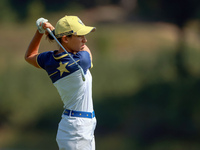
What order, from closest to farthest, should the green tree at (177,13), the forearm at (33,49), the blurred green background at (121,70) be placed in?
the forearm at (33,49)
the blurred green background at (121,70)
the green tree at (177,13)

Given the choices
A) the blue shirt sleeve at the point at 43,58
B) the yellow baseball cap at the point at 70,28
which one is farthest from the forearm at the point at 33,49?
the yellow baseball cap at the point at 70,28

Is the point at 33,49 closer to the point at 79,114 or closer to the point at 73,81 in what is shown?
the point at 73,81

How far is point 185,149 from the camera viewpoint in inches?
215

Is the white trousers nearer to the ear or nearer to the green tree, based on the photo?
the ear

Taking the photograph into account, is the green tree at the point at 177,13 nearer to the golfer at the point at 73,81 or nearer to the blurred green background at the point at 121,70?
the blurred green background at the point at 121,70

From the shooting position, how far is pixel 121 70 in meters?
5.99

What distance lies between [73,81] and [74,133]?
0.97ft

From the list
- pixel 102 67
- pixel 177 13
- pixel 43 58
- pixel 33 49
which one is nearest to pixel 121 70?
pixel 102 67

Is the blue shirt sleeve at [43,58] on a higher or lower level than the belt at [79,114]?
higher

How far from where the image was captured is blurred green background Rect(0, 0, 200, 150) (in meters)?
5.83

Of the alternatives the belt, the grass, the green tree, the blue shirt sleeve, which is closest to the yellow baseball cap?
the blue shirt sleeve

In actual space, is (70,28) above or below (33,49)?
above

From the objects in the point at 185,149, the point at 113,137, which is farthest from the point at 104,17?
the point at 185,149

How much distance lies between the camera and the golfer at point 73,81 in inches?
101
